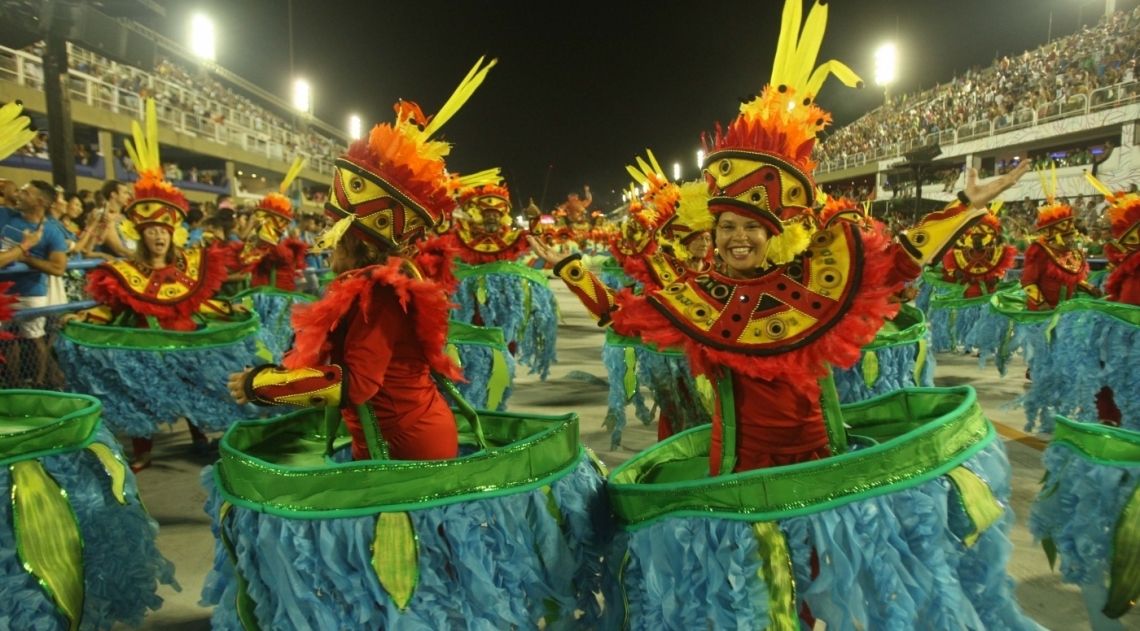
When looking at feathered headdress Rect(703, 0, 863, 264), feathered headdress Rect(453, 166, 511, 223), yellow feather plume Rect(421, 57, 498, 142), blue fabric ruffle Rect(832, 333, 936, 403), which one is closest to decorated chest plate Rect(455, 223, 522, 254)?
feathered headdress Rect(453, 166, 511, 223)

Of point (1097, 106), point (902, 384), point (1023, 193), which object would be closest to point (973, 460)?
point (902, 384)

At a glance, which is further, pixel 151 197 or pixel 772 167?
pixel 151 197

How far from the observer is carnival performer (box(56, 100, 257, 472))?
4.12m

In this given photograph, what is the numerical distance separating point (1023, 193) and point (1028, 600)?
19339 millimetres

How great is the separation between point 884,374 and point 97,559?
377cm

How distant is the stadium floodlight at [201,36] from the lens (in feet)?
113

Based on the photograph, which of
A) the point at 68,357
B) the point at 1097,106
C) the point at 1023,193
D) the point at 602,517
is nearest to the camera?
the point at 602,517

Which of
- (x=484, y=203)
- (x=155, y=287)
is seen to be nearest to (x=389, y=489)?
(x=155, y=287)

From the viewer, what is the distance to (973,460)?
6.15ft

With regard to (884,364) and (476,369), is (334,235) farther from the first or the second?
(884,364)

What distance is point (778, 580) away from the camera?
170 cm

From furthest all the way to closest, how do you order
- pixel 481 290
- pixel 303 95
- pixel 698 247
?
pixel 303 95, pixel 481 290, pixel 698 247

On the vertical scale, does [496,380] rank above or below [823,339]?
below

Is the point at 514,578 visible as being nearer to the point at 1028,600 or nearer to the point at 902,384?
the point at 1028,600
